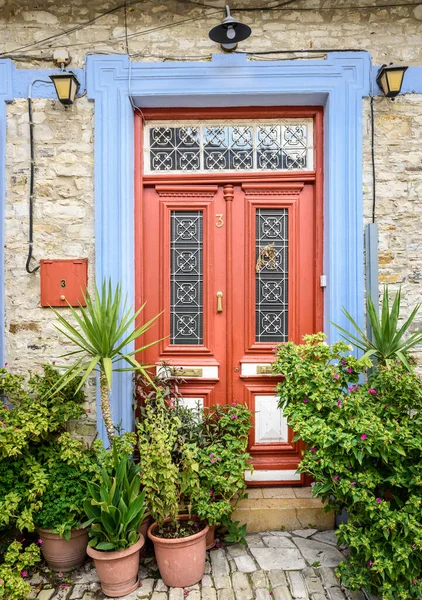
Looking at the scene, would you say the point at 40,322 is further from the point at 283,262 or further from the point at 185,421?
the point at 283,262

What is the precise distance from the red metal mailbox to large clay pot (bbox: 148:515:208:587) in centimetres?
188

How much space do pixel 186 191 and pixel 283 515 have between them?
8.97 ft

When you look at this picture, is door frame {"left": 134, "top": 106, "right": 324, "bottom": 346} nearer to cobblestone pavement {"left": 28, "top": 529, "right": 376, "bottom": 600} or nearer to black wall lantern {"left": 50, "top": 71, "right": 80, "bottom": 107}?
black wall lantern {"left": 50, "top": 71, "right": 80, "bottom": 107}

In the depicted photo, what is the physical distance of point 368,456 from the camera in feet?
8.89

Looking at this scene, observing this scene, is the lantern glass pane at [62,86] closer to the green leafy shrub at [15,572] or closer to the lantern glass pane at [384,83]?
the lantern glass pane at [384,83]

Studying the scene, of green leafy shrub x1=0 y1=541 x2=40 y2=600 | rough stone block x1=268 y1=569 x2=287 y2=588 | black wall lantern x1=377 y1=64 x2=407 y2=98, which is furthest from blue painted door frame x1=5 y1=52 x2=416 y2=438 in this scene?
rough stone block x1=268 y1=569 x2=287 y2=588

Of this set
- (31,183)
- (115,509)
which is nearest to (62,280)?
(31,183)

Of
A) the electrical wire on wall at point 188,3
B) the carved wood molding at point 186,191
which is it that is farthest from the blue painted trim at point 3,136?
the carved wood molding at point 186,191

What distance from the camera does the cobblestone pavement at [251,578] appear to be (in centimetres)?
273

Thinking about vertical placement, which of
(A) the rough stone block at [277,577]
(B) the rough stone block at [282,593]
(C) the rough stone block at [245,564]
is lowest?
(B) the rough stone block at [282,593]

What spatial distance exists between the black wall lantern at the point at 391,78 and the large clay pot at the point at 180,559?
3.51 m

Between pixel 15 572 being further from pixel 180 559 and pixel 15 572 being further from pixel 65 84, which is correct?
pixel 65 84

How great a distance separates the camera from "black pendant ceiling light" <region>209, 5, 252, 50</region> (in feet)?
10.4

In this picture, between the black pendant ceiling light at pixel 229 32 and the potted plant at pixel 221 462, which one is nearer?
the potted plant at pixel 221 462
